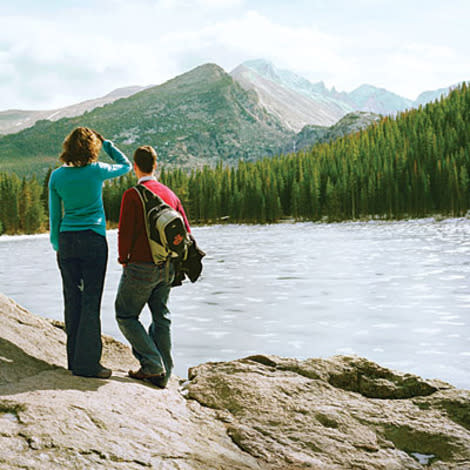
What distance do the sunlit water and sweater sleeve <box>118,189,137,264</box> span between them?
300cm

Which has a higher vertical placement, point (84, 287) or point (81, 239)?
point (81, 239)

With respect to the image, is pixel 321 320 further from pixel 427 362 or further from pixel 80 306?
pixel 80 306

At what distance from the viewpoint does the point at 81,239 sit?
17.6 ft

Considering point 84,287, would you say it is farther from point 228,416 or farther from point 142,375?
point 228,416

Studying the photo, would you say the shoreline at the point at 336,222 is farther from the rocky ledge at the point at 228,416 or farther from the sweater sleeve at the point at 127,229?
the sweater sleeve at the point at 127,229

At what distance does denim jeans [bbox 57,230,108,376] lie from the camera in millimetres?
5391

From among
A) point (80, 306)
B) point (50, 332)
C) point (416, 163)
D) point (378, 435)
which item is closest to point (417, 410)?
point (378, 435)

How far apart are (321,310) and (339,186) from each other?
77025mm

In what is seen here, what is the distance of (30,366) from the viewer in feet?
18.4

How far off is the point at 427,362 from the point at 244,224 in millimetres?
86386

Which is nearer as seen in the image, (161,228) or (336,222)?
(161,228)

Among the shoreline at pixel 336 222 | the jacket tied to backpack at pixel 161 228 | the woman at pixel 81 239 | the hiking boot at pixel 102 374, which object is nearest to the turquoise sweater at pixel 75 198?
→ the woman at pixel 81 239

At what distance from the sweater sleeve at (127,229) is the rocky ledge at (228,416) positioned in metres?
1.31

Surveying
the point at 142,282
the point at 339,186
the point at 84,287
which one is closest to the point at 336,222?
the point at 339,186
